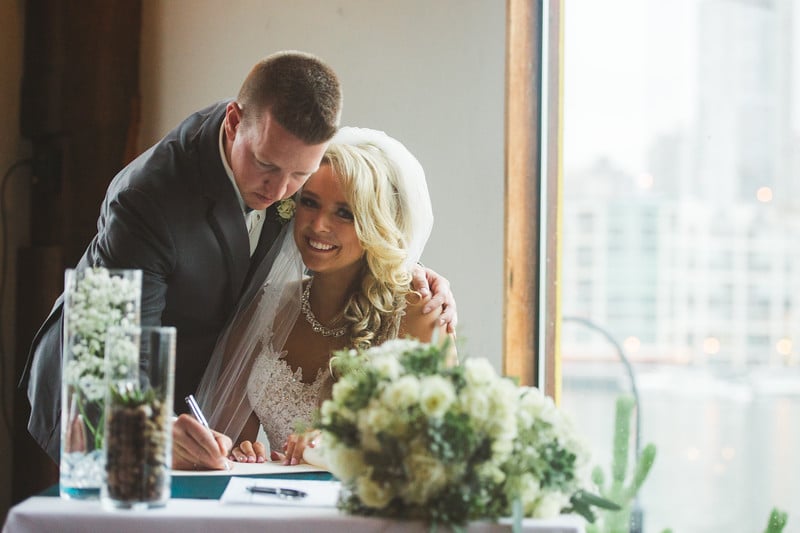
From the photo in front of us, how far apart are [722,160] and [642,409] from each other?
0.89 metres

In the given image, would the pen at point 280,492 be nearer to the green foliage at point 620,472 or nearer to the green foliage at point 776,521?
the green foliage at point 620,472

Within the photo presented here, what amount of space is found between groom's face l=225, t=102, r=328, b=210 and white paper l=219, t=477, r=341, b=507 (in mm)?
753

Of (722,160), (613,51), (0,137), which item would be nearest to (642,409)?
(722,160)

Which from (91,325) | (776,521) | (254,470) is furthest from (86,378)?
(776,521)

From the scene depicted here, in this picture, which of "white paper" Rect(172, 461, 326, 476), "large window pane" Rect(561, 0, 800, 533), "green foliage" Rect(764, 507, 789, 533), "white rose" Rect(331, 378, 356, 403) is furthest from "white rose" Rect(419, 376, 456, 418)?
"large window pane" Rect(561, 0, 800, 533)

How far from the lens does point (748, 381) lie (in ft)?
10.0

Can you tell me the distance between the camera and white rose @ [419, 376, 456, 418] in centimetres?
115

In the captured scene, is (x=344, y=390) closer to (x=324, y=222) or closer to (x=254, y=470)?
(x=254, y=470)

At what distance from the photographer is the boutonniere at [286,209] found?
7.89ft

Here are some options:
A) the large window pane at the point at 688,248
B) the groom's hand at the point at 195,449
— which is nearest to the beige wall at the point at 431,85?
the large window pane at the point at 688,248

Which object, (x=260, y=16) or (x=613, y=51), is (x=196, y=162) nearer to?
(x=260, y=16)

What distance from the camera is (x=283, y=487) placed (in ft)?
4.58

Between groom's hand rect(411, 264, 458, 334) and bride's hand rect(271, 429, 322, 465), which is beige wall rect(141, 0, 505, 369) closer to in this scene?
groom's hand rect(411, 264, 458, 334)

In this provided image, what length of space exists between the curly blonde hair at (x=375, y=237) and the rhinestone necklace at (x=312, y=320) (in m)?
0.04
